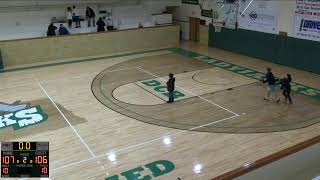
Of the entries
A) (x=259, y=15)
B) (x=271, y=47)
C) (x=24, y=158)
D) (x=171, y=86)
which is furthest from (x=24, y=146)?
(x=259, y=15)

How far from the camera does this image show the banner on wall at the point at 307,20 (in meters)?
15.5

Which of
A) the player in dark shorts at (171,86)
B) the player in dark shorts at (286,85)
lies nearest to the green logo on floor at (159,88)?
the player in dark shorts at (171,86)

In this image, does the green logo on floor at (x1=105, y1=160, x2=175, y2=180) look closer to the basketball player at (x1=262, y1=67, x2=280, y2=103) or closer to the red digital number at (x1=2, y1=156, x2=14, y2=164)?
the red digital number at (x1=2, y1=156, x2=14, y2=164)

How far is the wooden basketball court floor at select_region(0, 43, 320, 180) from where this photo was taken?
8539 mm

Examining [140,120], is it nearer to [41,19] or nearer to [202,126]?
[202,126]

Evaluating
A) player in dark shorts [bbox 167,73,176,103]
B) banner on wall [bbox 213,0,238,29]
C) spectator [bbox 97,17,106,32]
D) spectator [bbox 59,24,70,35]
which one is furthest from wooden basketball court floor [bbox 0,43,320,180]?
spectator [bbox 97,17,106,32]

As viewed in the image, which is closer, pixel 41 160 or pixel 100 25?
pixel 41 160

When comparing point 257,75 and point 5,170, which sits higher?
point 5,170

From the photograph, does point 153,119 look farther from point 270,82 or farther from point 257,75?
point 257,75

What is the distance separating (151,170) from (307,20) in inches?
463

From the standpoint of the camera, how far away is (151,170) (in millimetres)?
8188

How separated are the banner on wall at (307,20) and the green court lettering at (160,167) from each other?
35.9 ft

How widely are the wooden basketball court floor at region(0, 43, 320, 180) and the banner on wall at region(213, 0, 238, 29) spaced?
158 inches

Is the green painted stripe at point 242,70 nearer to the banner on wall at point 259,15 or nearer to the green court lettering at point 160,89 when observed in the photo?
the banner on wall at point 259,15
